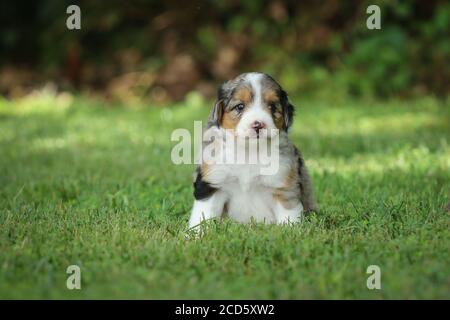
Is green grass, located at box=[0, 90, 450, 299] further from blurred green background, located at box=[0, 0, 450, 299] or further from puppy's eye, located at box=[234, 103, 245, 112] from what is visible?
puppy's eye, located at box=[234, 103, 245, 112]

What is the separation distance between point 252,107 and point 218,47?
407 inches

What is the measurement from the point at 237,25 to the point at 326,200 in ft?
31.3

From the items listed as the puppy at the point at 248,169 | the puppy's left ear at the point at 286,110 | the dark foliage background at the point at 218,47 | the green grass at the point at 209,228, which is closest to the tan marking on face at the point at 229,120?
the puppy at the point at 248,169

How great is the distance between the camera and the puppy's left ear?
17.2 feet

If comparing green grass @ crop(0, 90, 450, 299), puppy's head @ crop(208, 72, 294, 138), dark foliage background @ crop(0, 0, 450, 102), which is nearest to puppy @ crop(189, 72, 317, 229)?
puppy's head @ crop(208, 72, 294, 138)

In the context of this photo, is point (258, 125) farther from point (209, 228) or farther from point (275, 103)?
point (209, 228)

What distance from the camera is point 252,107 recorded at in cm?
507

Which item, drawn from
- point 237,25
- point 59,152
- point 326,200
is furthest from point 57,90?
point 326,200

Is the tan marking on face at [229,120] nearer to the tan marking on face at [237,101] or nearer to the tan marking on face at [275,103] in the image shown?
the tan marking on face at [237,101]

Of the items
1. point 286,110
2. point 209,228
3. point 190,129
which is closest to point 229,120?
point 286,110

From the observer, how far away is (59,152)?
894 cm

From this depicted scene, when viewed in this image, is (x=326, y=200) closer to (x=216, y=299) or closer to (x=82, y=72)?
(x=216, y=299)
